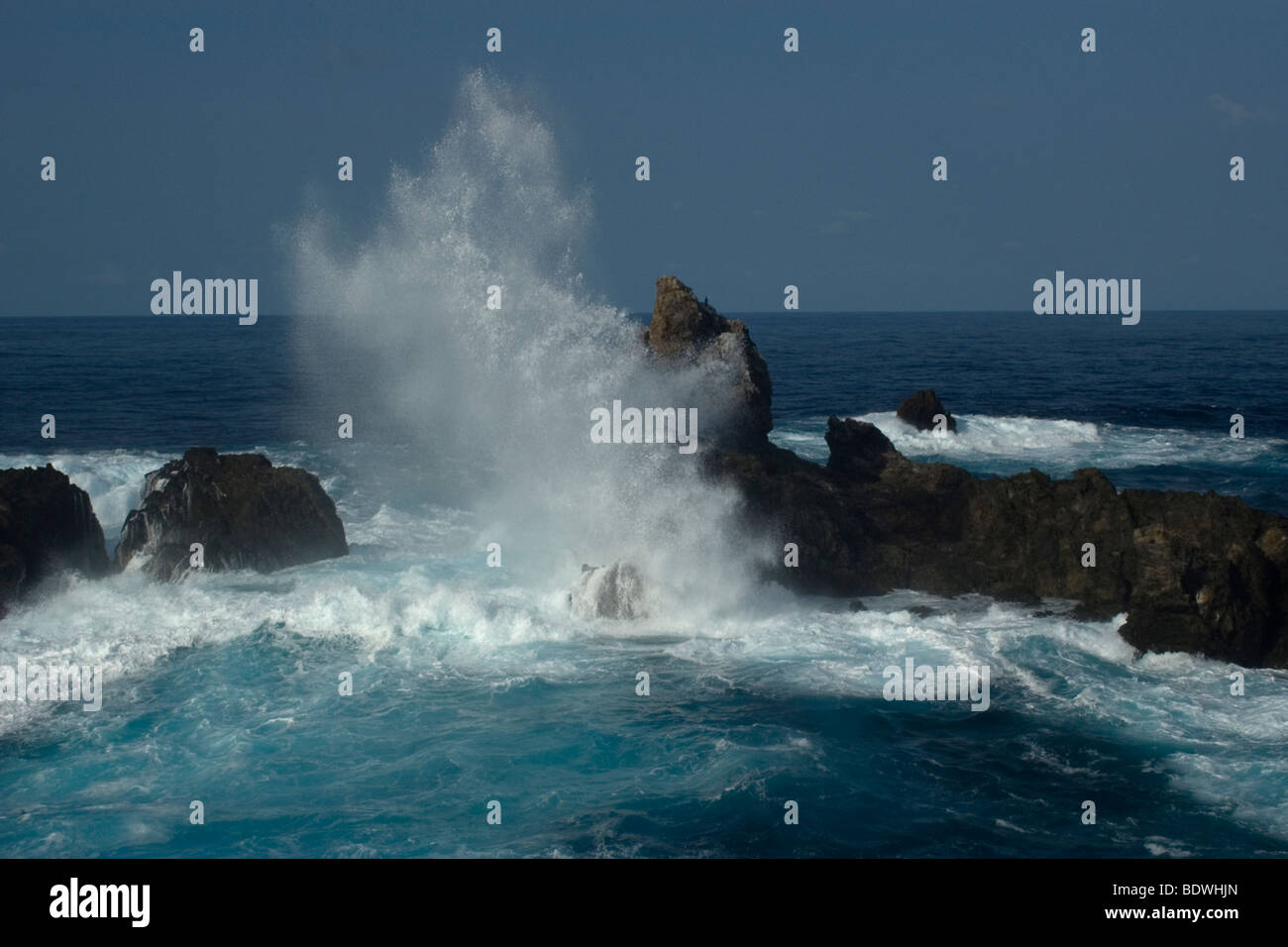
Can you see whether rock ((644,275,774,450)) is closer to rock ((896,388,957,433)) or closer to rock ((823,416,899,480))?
rock ((823,416,899,480))

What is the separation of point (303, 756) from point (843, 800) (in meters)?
8.50

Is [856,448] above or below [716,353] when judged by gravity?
below

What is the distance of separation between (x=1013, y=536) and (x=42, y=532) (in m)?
22.1

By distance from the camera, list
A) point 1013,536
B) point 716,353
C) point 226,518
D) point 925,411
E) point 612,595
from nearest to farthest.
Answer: point 612,595
point 1013,536
point 226,518
point 716,353
point 925,411

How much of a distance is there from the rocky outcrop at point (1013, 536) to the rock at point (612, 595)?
3783 millimetres

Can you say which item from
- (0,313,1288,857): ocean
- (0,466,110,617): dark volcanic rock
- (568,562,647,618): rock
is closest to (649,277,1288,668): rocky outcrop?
(0,313,1288,857): ocean

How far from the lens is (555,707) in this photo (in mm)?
20641

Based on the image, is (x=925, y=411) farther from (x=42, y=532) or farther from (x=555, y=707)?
(x=42, y=532)

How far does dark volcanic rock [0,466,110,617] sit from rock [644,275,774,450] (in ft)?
46.9

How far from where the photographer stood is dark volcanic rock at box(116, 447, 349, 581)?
27.7 metres

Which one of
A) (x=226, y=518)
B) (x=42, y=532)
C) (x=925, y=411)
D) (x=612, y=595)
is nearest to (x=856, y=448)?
(x=612, y=595)

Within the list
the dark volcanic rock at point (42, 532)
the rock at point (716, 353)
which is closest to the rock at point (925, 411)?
the rock at point (716, 353)

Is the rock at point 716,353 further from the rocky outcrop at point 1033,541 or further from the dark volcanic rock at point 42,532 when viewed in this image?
the dark volcanic rock at point 42,532

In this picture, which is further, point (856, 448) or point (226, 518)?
point (856, 448)
